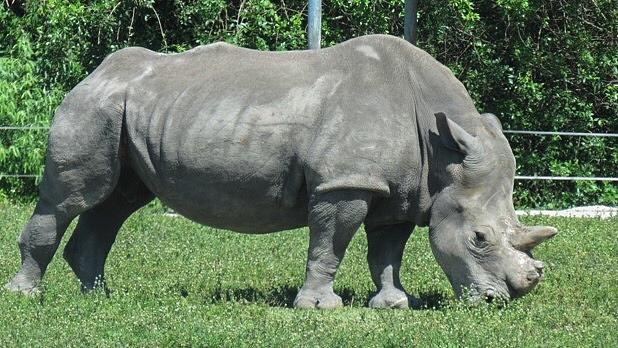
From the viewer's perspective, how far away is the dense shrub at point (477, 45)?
2141cm

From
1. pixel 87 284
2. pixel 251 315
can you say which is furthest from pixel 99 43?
pixel 251 315

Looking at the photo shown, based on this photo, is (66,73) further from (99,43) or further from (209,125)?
(209,125)

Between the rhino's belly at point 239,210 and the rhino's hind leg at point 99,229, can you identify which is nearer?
the rhino's belly at point 239,210

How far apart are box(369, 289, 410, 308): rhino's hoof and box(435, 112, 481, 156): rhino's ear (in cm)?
124

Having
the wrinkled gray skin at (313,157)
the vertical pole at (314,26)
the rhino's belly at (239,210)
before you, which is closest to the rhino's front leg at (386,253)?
the wrinkled gray skin at (313,157)

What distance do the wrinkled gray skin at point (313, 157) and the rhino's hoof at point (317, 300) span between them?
11mm

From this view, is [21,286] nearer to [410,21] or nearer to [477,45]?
[410,21]

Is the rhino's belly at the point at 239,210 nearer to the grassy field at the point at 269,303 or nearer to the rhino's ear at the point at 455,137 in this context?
the grassy field at the point at 269,303

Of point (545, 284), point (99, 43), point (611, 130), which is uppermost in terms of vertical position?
point (545, 284)

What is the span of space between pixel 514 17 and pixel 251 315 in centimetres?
1284

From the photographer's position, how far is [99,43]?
2166 cm

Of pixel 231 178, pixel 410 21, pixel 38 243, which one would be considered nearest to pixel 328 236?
pixel 231 178

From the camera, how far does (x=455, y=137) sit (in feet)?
32.4

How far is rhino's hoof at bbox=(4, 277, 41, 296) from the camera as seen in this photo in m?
10.6
